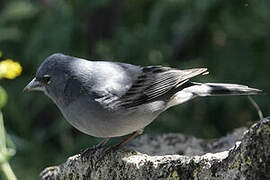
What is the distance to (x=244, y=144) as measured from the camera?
9.91 ft

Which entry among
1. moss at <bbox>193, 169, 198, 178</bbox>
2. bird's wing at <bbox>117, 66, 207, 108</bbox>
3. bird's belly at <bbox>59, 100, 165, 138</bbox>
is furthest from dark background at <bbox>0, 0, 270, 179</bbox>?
moss at <bbox>193, 169, 198, 178</bbox>

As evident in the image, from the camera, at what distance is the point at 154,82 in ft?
16.3

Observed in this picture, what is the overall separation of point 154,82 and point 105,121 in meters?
0.78

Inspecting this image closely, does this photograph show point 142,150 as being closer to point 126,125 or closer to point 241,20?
point 126,125

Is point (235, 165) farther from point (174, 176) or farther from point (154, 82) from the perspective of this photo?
point (154, 82)

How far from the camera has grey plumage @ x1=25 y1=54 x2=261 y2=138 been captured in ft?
14.6

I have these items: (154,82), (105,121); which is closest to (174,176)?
(105,121)

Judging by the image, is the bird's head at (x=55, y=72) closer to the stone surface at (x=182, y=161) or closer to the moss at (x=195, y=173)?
the stone surface at (x=182, y=161)

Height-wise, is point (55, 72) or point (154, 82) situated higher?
point (55, 72)

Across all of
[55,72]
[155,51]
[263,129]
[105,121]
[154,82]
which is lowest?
[155,51]

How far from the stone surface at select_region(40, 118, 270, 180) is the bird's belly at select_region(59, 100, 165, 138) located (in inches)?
7.8

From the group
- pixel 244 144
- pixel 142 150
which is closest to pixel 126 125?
pixel 142 150

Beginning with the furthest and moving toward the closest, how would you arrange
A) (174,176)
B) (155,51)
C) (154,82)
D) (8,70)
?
(155,51) < (154,82) < (8,70) < (174,176)

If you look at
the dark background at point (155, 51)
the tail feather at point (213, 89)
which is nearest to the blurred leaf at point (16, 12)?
the dark background at point (155, 51)
